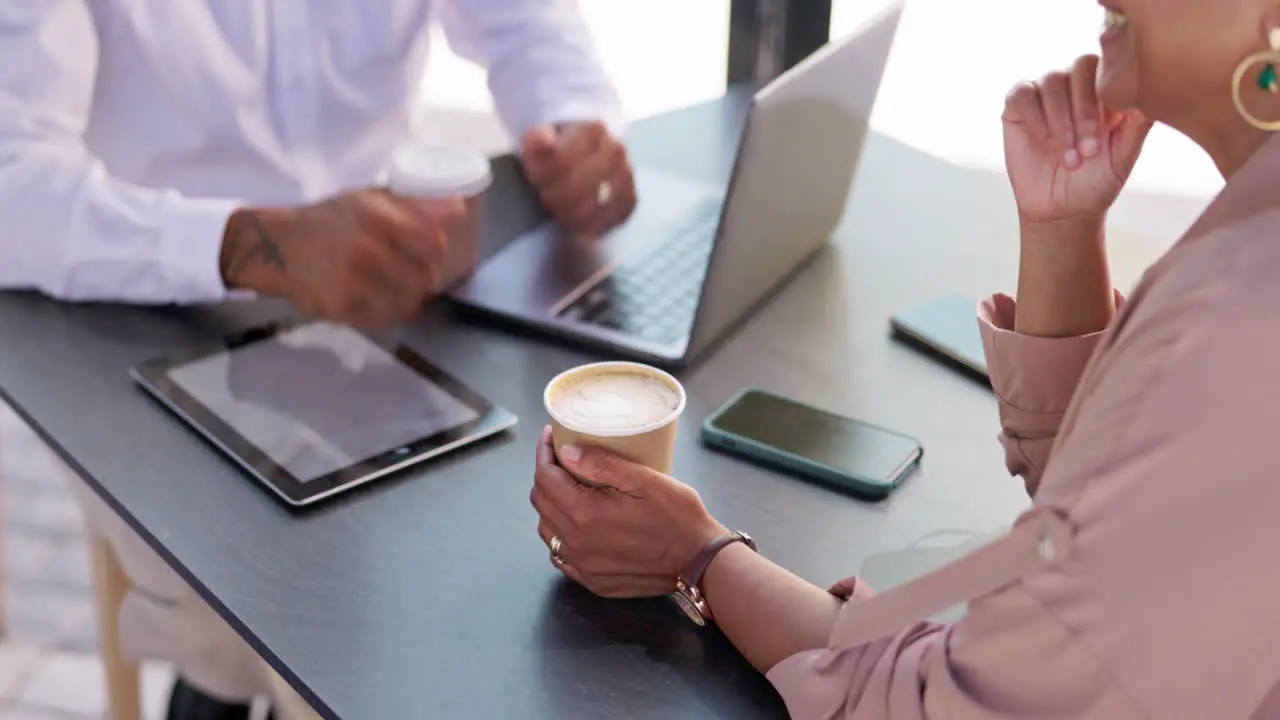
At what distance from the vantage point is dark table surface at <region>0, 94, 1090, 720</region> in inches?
32.6

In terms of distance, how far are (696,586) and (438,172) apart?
0.55 m

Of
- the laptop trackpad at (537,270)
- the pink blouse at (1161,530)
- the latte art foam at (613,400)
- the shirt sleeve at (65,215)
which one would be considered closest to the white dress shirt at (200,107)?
the shirt sleeve at (65,215)

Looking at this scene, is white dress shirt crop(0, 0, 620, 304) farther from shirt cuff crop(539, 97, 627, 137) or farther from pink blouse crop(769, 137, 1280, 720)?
pink blouse crop(769, 137, 1280, 720)

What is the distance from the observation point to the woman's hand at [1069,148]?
102cm

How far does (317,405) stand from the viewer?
109 cm

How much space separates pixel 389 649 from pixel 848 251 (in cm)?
79

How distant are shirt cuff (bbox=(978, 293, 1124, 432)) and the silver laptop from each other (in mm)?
274

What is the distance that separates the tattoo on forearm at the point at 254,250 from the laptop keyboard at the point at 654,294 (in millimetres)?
292

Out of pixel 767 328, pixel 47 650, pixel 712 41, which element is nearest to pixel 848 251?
pixel 767 328

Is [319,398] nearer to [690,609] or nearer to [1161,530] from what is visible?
[690,609]

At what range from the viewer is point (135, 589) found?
4.37 feet

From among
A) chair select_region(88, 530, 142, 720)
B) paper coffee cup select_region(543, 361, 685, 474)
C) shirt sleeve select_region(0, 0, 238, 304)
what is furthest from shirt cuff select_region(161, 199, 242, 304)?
paper coffee cup select_region(543, 361, 685, 474)

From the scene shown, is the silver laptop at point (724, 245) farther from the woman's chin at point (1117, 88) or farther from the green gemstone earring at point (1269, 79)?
the green gemstone earring at point (1269, 79)

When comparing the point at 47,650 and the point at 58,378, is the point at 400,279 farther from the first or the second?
the point at 47,650
